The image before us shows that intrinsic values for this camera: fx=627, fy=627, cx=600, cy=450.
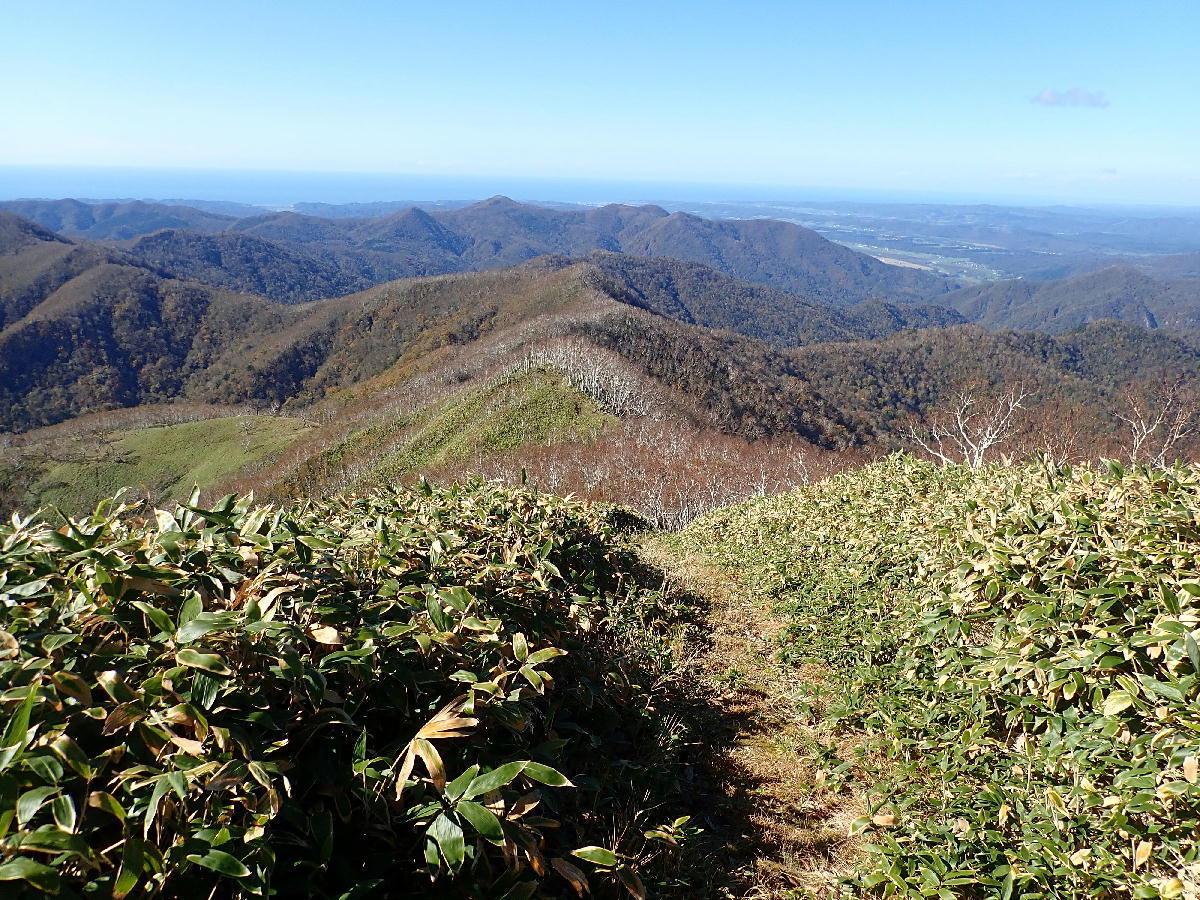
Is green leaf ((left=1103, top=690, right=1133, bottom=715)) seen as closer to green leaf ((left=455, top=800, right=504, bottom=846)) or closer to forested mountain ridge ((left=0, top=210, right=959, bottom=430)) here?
green leaf ((left=455, top=800, right=504, bottom=846))

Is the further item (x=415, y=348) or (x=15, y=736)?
(x=415, y=348)

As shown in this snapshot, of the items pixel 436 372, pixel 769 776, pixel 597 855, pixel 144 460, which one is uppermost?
pixel 597 855

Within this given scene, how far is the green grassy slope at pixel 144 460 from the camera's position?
86.0m

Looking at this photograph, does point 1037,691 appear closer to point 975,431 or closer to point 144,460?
point 975,431

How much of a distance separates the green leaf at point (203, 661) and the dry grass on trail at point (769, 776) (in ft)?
9.87

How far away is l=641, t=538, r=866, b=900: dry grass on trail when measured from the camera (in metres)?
3.70

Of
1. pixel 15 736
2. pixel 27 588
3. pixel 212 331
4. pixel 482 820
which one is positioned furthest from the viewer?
pixel 212 331

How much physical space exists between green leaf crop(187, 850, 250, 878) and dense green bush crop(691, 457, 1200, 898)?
3087mm

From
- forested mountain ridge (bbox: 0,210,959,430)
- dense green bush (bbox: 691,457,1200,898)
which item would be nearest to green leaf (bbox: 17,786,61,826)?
dense green bush (bbox: 691,457,1200,898)

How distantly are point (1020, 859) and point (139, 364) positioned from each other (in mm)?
211041

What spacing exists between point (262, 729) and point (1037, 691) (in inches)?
172

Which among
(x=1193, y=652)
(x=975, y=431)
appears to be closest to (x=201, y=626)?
(x=1193, y=652)

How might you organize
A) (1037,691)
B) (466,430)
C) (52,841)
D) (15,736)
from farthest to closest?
(466,430) → (1037,691) → (15,736) → (52,841)

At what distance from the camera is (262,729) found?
2.38 m
